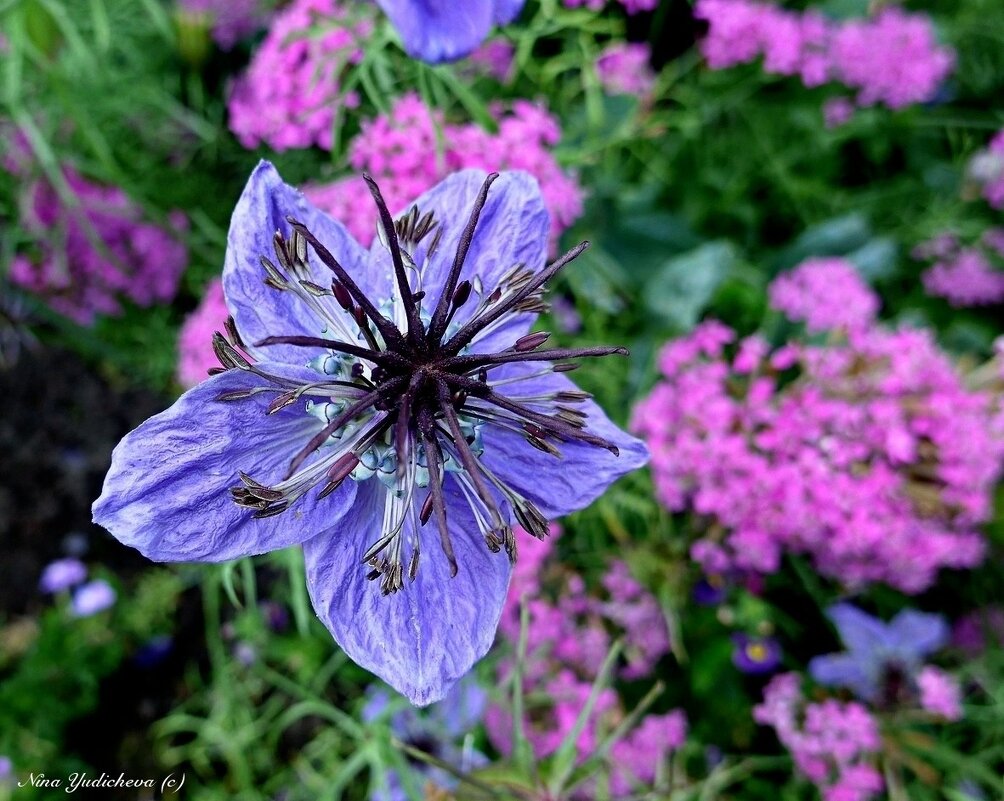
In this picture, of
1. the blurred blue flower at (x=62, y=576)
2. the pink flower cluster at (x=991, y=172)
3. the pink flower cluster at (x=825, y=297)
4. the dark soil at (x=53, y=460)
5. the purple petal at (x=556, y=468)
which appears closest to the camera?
the purple petal at (x=556, y=468)

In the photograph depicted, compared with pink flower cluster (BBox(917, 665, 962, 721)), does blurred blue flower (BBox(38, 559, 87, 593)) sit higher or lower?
higher

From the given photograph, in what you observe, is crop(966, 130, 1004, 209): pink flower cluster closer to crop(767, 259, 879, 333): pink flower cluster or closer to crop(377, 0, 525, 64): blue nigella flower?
crop(767, 259, 879, 333): pink flower cluster

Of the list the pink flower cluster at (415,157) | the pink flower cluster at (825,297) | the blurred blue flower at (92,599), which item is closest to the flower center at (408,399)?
the pink flower cluster at (415,157)

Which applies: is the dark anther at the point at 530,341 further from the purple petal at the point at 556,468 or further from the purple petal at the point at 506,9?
the purple petal at the point at 506,9

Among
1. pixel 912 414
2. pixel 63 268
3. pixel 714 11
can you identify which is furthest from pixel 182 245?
→ pixel 912 414

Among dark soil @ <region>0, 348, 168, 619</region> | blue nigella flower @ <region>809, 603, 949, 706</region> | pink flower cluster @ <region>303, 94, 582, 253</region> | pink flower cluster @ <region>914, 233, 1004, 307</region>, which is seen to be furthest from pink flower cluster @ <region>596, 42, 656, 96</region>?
dark soil @ <region>0, 348, 168, 619</region>

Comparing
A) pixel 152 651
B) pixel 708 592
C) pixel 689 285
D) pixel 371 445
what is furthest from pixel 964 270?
pixel 152 651
